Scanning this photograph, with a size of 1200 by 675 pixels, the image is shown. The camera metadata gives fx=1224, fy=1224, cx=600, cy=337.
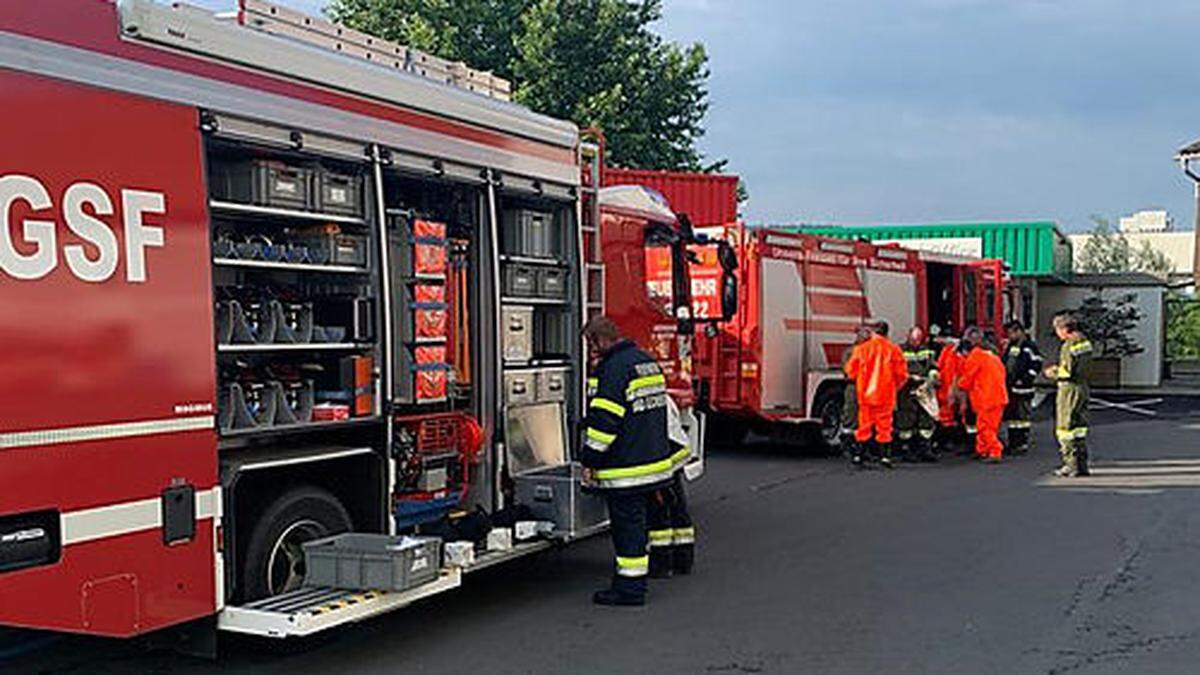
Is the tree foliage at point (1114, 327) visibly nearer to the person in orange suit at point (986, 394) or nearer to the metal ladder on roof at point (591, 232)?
the person in orange suit at point (986, 394)

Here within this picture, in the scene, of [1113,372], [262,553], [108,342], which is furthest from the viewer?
[1113,372]

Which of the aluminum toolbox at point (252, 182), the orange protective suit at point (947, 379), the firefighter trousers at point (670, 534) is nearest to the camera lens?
the aluminum toolbox at point (252, 182)

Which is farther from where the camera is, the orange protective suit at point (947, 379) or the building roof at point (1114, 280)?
the building roof at point (1114, 280)

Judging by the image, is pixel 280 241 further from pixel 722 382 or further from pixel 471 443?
pixel 722 382

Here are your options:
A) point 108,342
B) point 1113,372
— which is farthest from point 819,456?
point 1113,372

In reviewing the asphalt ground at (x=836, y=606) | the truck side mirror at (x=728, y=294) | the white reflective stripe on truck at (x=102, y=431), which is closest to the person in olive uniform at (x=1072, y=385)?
the asphalt ground at (x=836, y=606)

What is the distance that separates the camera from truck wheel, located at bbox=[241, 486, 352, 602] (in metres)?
5.68

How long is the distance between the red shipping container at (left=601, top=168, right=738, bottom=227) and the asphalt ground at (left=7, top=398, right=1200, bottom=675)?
681 centimetres

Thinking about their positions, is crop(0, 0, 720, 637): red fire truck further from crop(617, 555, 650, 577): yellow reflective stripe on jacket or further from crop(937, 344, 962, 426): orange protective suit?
crop(937, 344, 962, 426): orange protective suit

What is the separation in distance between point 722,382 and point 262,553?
30.5 feet

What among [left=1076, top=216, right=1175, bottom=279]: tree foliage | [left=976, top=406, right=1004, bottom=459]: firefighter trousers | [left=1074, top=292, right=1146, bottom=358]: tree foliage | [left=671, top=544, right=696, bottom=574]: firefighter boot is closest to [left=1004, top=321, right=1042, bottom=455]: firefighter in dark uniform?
[left=976, top=406, right=1004, bottom=459]: firefighter trousers

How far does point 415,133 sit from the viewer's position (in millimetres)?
6555

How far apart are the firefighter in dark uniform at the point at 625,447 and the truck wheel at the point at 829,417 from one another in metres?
8.01

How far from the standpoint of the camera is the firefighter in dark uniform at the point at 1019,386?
15.6 meters
